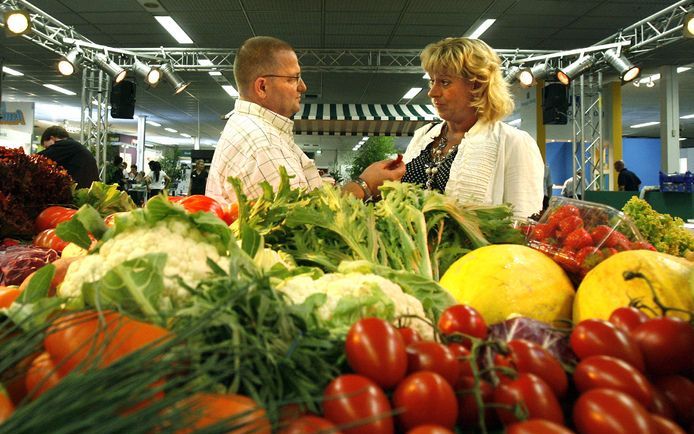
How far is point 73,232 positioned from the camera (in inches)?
38.9

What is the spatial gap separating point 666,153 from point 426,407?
45.7 ft

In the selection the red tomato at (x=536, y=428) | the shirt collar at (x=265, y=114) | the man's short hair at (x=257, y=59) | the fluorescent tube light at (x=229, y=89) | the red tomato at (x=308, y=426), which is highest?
the fluorescent tube light at (x=229, y=89)

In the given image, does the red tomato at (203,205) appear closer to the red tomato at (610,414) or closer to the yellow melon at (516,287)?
the yellow melon at (516,287)

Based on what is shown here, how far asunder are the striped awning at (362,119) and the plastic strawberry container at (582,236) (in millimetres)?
12782

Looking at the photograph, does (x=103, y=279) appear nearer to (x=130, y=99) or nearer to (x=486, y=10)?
(x=486, y=10)

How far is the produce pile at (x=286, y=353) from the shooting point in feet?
1.66

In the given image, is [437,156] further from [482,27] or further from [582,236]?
[482,27]

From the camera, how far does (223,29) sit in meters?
9.53

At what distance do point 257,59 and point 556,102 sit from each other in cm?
914

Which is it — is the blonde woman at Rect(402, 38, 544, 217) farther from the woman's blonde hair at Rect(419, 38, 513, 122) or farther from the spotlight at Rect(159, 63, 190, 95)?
the spotlight at Rect(159, 63, 190, 95)

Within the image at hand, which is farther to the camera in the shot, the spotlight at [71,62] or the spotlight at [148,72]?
the spotlight at [148,72]

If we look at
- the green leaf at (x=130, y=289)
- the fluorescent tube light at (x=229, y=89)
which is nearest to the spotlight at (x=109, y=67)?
the fluorescent tube light at (x=229, y=89)

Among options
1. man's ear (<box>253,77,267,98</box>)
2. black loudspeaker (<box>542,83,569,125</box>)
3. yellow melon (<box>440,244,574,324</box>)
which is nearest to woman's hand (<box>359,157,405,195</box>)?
man's ear (<box>253,77,267,98</box>)

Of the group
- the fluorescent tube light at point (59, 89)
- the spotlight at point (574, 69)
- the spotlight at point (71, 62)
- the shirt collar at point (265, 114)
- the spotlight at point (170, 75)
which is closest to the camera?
the shirt collar at point (265, 114)
